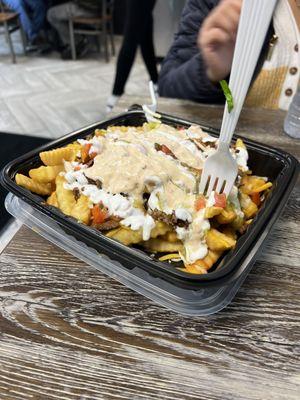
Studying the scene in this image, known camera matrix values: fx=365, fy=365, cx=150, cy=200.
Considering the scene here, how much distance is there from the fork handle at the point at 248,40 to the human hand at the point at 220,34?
1.52ft

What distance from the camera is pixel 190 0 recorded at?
1.42 m

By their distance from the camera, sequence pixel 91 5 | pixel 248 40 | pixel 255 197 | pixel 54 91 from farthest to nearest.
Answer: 1. pixel 91 5
2. pixel 54 91
3. pixel 255 197
4. pixel 248 40

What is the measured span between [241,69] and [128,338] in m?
0.39

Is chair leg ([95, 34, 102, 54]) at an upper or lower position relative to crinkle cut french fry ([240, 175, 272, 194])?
lower

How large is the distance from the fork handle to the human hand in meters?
0.46

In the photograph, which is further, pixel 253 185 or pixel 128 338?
pixel 253 185

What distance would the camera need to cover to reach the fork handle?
458 mm

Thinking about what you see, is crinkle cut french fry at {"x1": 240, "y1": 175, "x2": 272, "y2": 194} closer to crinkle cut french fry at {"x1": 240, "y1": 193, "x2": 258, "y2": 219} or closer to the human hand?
crinkle cut french fry at {"x1": 240, "y1": 193, "x2": 258, "y2": 219}

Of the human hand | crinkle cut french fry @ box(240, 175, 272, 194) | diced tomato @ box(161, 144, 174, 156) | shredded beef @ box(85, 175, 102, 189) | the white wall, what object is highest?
the human hand

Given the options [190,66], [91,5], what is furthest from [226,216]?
[91,5]

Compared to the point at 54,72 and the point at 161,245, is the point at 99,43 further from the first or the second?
the point at 161,245

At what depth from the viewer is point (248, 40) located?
47 cm

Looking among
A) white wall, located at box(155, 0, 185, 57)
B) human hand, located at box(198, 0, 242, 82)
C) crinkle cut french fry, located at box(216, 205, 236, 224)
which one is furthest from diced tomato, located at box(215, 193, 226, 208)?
white wall, located at box(155, 0, 185, 57)

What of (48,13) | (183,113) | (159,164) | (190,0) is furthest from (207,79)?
(48,13)
